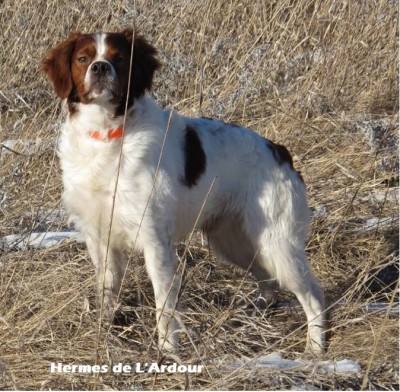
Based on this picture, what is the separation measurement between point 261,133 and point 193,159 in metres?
1.71

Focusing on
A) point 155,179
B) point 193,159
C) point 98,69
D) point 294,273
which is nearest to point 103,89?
point 98,69

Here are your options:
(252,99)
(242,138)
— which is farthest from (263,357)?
(252,99)

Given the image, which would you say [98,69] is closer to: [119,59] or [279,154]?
[119,59]

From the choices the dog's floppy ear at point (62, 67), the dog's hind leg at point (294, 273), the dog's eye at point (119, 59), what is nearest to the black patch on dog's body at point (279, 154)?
the dog's hind leg at point (294, 273)

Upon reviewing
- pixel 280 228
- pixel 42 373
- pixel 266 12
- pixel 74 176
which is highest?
pixel 266 12

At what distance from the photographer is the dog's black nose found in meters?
3.62

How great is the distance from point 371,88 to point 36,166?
2.20 m

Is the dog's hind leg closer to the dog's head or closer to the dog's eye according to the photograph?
the dog's head

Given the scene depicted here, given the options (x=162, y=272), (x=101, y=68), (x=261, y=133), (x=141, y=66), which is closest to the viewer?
(x=101, y=68)

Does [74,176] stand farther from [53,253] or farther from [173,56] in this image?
[173,56]

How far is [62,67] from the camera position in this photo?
3.81 metres

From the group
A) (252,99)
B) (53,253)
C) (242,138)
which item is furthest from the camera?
(252,99)

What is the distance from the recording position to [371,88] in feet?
20.0

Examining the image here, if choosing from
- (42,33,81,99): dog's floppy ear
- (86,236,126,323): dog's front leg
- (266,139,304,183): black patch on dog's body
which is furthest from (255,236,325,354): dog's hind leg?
(42,33,81,99): dog's floppy ear
